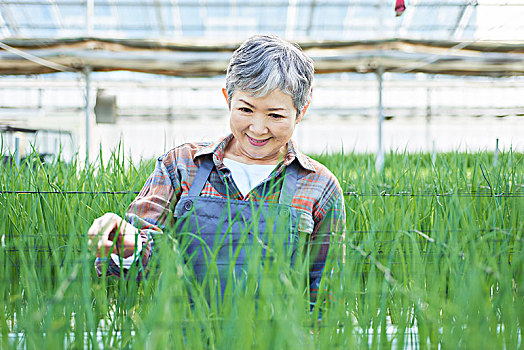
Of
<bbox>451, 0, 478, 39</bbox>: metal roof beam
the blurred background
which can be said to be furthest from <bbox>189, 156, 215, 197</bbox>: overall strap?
<bbox>451, 0, 478, 39</bbox>: metal roof beam

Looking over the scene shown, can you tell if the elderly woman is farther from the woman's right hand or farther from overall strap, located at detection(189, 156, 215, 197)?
the woman's right hand

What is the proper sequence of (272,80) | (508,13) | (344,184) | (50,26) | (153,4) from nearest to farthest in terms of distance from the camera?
(272,80) < (344,184) < (508,13) < (153,4) < (50,26)

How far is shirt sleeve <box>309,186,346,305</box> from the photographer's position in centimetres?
98

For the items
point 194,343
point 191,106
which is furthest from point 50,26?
point 194,343

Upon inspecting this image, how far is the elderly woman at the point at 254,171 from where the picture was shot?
1036mm

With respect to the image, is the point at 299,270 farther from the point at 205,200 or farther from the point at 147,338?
the point at 205,200

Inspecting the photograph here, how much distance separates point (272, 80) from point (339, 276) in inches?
19.3

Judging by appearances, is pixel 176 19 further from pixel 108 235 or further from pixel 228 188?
pixel 108 235

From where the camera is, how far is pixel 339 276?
69 centimetres

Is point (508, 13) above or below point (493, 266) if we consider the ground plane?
above

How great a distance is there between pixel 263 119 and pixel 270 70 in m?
0.11

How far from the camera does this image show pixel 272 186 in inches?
34.0

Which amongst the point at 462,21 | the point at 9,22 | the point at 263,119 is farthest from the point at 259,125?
the point at 462,21

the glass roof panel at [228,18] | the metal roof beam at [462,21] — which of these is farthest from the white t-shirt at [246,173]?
the metal roof beam at [462,21]
